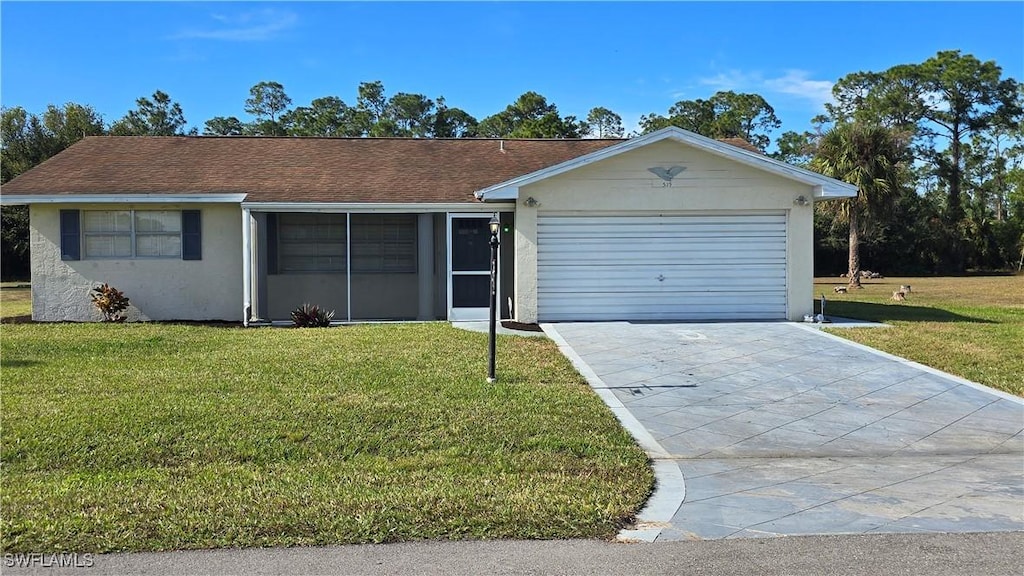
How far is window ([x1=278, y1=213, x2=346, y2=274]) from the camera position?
17.9 meters

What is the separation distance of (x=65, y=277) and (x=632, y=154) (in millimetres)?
11188

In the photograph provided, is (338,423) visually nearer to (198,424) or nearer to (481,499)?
(198,424)

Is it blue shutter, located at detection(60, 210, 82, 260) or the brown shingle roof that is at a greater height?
the brown shingle roof

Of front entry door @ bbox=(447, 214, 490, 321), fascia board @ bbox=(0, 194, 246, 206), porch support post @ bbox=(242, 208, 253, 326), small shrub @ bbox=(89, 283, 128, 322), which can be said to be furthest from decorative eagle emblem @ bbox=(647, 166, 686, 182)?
small shrub @ bbox=(89, 283, 128, 322)

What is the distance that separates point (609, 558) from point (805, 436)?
12.7 feet

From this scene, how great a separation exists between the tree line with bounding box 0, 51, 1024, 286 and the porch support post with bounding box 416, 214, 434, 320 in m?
22.1

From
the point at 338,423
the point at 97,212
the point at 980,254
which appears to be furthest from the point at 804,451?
the point at 980,254

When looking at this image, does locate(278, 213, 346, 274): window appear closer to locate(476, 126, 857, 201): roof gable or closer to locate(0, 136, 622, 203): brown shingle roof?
locate(0, 136, 622, 203): brown shingle roof

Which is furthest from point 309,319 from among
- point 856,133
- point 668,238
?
point 856,133

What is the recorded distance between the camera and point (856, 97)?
61156mm

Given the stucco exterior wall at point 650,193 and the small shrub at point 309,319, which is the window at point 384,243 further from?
the stucco exterior wall at point 650,193

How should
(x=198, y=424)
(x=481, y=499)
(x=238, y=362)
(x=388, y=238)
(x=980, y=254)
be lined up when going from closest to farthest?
(x=481, y=499) → (x=198, y=424) → (x=238, y=362) → (x=388, y=238) → (x=980, y=254)

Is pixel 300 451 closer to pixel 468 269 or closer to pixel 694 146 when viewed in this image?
pixel 468 269

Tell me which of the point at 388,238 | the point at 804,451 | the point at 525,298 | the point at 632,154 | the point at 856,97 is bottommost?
the point at 804,451
